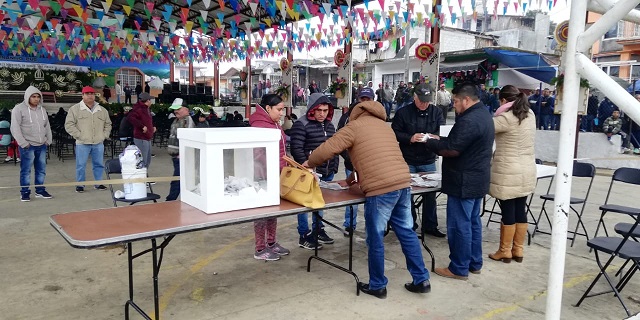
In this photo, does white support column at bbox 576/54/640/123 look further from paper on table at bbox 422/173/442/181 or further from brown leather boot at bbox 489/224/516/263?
brown leather boot at bbox 489/224/516/263

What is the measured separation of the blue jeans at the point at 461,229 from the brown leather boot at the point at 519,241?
64 cm

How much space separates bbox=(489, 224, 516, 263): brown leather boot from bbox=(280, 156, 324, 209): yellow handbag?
2081 mm

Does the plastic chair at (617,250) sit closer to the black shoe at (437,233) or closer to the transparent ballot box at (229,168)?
the black shoe at (437,233)

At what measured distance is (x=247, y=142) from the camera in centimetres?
304

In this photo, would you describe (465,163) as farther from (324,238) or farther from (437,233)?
(324,238)

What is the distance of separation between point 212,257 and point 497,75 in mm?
18633

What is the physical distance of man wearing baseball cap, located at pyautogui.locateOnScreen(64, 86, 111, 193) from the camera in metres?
6.61

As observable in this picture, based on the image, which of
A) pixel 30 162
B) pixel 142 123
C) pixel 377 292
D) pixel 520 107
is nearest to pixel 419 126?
pixel 520 107

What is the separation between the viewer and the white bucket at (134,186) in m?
4.64

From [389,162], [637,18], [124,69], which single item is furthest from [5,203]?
[124,69]

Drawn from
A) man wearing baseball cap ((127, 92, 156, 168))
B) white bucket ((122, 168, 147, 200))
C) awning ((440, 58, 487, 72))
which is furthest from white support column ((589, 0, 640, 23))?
awning ((440, 58, 487, 72))

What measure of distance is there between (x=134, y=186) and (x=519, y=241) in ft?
12.7

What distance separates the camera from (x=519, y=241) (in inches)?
176

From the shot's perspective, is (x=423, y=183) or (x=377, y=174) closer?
(x=377, y=174)
